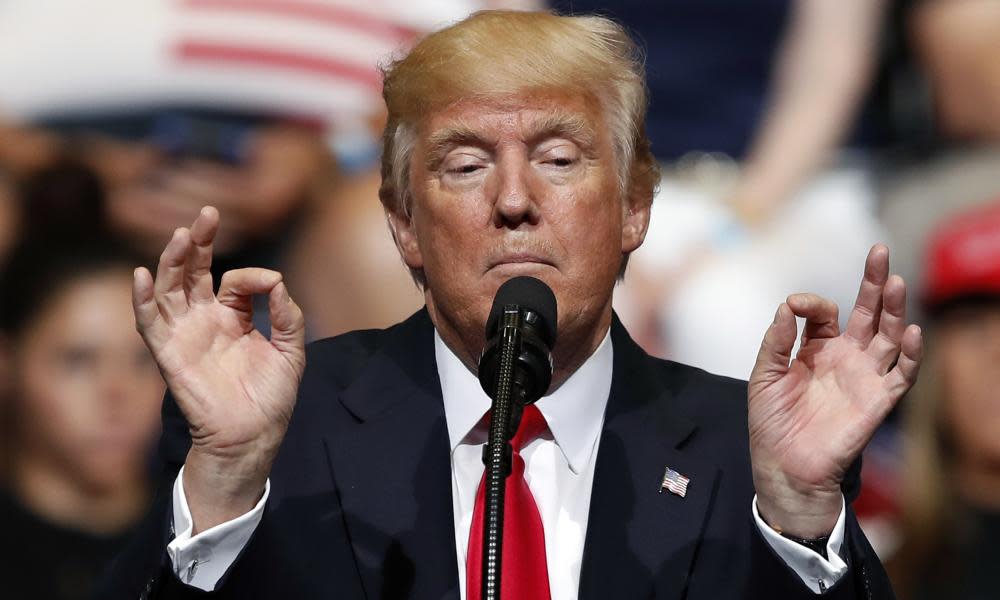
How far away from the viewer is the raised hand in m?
1.80

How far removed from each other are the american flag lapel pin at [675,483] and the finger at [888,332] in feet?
1.09

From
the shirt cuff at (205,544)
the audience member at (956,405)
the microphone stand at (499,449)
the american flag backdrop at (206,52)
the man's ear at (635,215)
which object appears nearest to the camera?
the microphone stand at (499,449)

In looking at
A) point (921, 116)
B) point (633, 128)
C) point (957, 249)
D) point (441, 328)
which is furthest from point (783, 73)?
point (441, 328)

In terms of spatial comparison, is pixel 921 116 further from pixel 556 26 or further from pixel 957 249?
pixel 556 26

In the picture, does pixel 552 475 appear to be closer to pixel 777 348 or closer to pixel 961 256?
pixel 777 348

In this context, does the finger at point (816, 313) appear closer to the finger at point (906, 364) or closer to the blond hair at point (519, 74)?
the finger at point (906, 364)

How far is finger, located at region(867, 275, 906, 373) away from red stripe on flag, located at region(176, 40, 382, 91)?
6.75ft

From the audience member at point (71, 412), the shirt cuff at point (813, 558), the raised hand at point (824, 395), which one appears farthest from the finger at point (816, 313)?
the audience member at point (71, 412)

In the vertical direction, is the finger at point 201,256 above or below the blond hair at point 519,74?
below

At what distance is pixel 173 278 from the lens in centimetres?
183

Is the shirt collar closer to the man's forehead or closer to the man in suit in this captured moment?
the man in suit

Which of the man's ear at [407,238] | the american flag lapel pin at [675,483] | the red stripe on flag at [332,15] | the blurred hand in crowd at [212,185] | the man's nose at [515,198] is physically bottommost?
the blurred hand in crowd at [212,185]

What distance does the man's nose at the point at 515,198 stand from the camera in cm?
197

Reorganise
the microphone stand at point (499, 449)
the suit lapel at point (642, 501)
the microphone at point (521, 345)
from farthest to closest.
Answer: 1. the suit lapel at point (642, 501)
2. the microphone at point (521, 345)
3. the microphone stand at point (499, 449)
